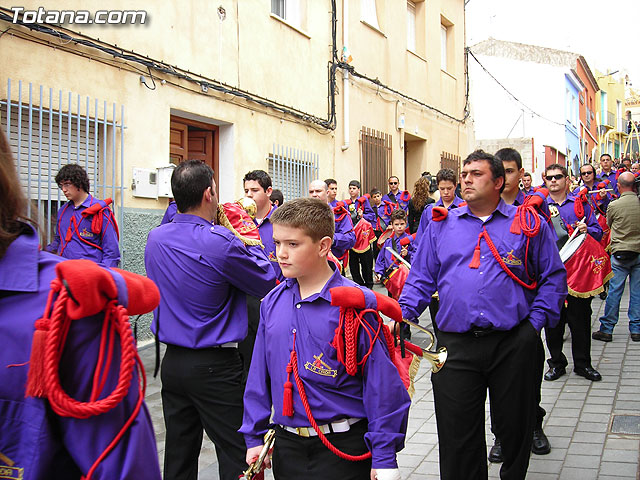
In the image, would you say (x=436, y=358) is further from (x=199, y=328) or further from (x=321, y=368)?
(x=199, y=328)

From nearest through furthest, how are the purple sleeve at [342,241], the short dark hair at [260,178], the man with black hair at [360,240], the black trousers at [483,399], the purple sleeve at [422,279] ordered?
1. the black trousers at [483,399]
2. the purple sleeve at [422,279]
3. the short dark hair at [260,178]
4. the purple sleeve at [342,241]
5. the man with black hair at [360,240]

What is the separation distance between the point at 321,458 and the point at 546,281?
1.93 metres

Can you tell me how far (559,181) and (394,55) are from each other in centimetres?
974

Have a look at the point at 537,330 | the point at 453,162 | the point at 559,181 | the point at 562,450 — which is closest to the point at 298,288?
the point at 537,330

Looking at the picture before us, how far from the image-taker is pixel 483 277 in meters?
3.90

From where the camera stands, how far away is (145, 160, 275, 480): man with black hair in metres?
3.79

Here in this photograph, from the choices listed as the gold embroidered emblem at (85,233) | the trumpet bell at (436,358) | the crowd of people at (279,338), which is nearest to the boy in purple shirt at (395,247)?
the crowd of people at (279,338)

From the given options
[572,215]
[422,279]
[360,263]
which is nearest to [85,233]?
[422,279]

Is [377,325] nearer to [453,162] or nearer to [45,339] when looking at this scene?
[45,339]

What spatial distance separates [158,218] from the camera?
8.98m

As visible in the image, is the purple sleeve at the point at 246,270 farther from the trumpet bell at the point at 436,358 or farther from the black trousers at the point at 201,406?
the trumpet bell at the point at 436,358

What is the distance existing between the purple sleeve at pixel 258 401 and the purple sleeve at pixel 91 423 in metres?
1.46

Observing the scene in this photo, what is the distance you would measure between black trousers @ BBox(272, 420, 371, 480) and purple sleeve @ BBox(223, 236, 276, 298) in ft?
3.90
